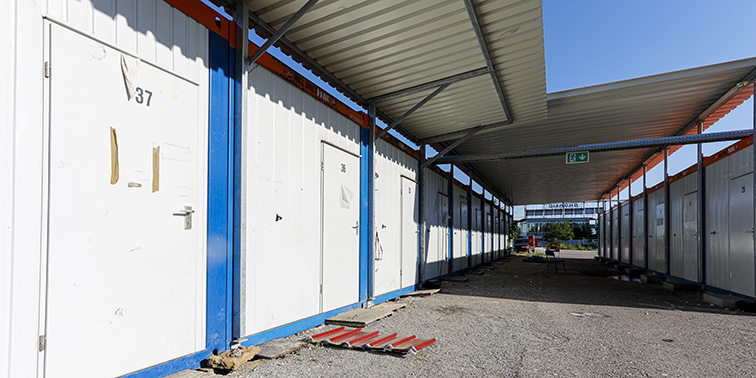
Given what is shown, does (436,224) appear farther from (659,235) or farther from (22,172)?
(22,172)

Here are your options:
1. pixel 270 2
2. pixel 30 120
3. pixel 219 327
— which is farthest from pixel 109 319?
pixel 270 2

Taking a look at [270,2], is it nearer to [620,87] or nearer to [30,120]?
[30,120]

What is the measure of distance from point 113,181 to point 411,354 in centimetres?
373

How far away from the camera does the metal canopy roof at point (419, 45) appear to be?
5.42m

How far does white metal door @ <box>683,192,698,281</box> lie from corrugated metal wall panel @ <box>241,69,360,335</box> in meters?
11.6

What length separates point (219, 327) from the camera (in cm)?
440

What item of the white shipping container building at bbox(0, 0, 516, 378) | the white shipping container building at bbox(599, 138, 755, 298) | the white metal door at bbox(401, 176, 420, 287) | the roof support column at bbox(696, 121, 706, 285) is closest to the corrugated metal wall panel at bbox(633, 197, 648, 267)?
the white shipping container building at bbox(599, 138, 755, 298)

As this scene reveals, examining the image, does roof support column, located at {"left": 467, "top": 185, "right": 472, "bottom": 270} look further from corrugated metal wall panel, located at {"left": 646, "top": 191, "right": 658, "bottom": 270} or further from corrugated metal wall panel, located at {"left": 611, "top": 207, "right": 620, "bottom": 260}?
corrugated metal wall panel, located at {"left": 611, "top": 207, "right": 620, "bottom": 260}

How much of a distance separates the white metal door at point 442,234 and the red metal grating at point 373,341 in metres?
7.40

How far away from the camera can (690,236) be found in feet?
41.0

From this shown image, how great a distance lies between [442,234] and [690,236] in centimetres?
743

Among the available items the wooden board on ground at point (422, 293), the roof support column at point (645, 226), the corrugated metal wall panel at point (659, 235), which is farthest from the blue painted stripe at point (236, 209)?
the roof support column at point (645, 226)

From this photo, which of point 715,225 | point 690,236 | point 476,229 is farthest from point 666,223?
point 476,229

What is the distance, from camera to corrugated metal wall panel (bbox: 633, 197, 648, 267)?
18284mm
